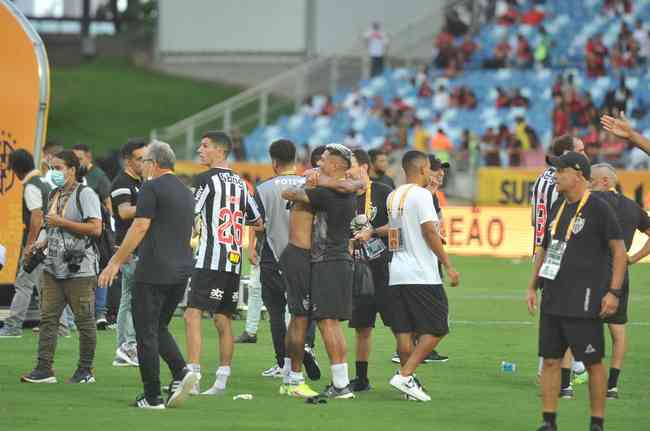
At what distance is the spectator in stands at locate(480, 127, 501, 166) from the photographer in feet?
102

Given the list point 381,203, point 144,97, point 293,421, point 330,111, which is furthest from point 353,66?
A: point 293,421

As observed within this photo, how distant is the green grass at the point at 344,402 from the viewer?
10.2 m

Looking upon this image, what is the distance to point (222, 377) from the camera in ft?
37.8

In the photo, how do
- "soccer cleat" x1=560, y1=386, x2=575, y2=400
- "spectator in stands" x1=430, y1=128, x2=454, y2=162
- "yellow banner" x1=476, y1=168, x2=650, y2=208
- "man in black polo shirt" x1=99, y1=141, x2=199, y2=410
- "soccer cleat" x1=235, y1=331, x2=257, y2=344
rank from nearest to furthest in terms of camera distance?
"man in black polo shirt" x1=99, y1=141, x2=199, y2=410, "soccer cleat" x1=560, y1=386, x2=575, y2=400, "soccer cleat" x1=235, y1=331, x2=257, y2=344, "yellow banner" x1=476, y1=168, x2=650, y2=208, "spectator in stands" x1=430, y1=128, x2=454, y2=162

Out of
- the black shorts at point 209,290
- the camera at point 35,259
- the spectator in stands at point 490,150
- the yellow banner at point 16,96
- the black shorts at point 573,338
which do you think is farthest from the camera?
the spectator in stands at point 490,150

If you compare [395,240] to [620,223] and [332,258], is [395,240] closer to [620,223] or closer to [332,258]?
[332,258]

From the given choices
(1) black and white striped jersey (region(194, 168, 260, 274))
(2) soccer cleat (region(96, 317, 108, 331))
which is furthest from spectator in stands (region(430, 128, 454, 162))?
(1) black and white striped jersey (region(194, 168, 260, 274))

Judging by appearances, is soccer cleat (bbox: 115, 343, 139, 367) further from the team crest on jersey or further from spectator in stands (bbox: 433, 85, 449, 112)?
spectator in stands (bbox: 433, 85, 449, 112)

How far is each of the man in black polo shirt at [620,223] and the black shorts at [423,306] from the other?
1.40m

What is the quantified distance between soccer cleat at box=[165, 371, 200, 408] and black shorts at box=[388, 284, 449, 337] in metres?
1.78

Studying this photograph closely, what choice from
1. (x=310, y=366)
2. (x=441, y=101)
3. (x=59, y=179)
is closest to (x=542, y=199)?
(x=310, y=366)

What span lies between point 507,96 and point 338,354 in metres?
26.4

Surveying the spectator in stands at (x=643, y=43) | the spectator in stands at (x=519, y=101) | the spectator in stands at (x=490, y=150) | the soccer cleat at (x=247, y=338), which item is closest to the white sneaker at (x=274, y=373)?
the soccer cleat at (x=247, y=338)

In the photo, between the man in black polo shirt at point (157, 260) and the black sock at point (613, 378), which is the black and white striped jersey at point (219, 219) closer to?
the man in black polo shirt at point (157, 260)
